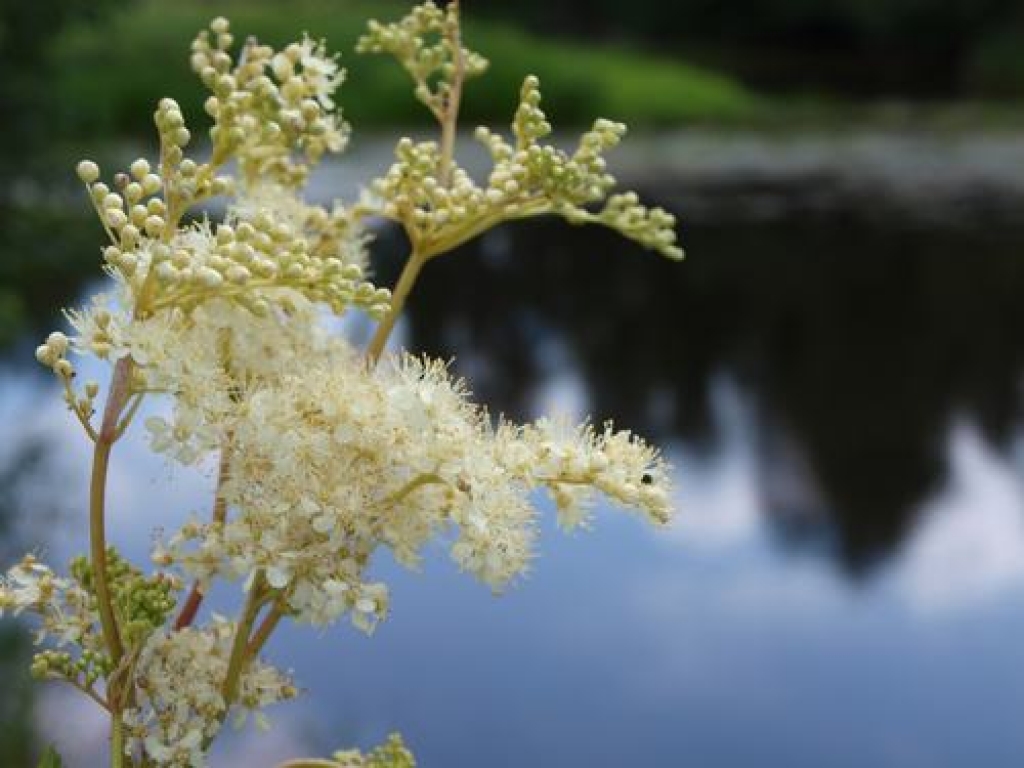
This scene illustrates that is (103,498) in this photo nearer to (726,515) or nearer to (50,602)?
(50,602)

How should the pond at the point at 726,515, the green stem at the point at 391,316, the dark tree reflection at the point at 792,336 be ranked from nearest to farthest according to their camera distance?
the green stem at the point at 391,316, the pond at the point at 726,515, the dark tree reflection at the point at 792,336

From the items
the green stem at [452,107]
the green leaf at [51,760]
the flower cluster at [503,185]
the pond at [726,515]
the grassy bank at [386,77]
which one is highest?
the grassy bank at [386,77]

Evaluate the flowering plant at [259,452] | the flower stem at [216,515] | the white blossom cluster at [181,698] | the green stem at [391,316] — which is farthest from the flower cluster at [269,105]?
the white blossom cluster at [181,698]

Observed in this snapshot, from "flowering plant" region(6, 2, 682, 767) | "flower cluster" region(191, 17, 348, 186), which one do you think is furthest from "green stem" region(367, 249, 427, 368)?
"flower cluster" region(191, 17, 348, 186)

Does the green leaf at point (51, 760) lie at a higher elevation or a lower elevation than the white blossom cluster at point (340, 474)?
lower

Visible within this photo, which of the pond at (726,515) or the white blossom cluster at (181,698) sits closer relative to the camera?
the white blossom cluster at (181,698)

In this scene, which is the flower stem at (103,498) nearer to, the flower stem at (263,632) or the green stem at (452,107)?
the flower stem at (263,632)

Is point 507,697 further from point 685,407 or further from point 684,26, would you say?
point 684,26

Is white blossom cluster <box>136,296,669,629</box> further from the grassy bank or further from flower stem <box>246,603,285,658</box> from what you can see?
the grassy bank
